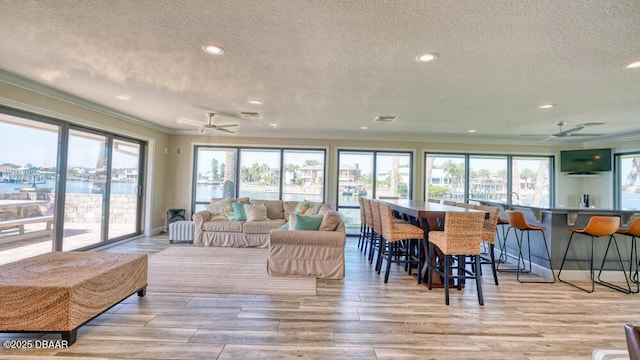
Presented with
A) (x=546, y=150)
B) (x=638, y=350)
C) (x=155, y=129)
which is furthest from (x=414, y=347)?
(x=546, y=150)

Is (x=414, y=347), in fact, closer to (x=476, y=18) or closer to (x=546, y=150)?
(x=476, y=18)

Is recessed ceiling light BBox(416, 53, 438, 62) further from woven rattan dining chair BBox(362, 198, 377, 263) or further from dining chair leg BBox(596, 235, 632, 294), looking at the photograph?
dining chair leg BBox(596, 235, 632, 294)

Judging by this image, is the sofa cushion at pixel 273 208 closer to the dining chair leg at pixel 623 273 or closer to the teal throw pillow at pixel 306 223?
the teal throw pillow at pixel 306 223

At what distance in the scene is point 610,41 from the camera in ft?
7.54

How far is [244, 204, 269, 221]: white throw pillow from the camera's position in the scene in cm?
608

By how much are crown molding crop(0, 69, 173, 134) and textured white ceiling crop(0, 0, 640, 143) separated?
14 cm

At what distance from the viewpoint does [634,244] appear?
13.7 ft

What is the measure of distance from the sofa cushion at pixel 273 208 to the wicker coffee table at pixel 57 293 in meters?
3.74

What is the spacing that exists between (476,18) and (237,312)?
320 cm

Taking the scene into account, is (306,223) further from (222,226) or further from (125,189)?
(125,189)

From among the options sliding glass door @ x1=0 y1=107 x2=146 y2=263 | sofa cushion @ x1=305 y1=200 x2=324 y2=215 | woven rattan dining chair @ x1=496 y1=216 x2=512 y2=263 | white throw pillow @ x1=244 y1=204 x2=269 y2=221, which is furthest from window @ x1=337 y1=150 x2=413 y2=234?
sliding glass door @ x1=0 y1=107 x2=146 y2=263

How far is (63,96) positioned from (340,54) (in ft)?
13.5

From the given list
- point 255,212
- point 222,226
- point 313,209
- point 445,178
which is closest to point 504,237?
point 445,178

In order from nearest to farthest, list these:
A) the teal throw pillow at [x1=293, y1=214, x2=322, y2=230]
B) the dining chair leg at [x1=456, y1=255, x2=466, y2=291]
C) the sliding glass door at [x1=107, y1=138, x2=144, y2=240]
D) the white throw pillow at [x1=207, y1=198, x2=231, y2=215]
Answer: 1. the dining chair leg at [x1=456, y1=255, x2=466, y2=291]
2. the teal throw pillow at [x1=293, y1=214, x2=322, y2=230]
3. the sliding glass door at [x1=107, y1=138, x2=144, y2=240]
4. the white throw pillow at [x1=207, y1=198, x2=231, y2=215]
